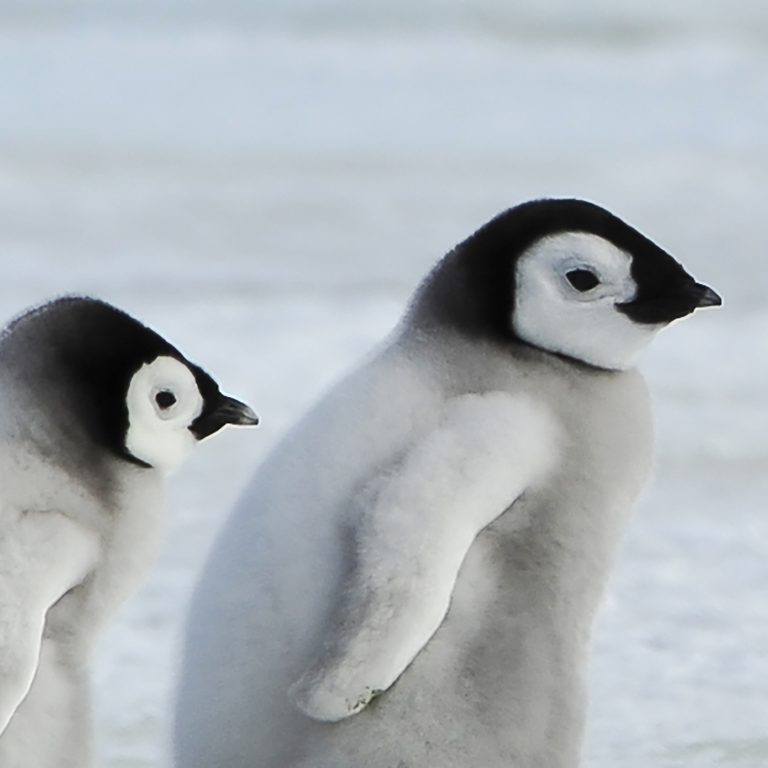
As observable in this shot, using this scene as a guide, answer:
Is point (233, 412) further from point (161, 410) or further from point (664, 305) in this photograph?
point (664, 305)

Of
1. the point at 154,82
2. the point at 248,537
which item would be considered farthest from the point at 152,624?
the point at 154,82

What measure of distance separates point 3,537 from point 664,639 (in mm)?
1611

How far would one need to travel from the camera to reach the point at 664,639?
136 inches

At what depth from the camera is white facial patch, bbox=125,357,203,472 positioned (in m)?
2.24

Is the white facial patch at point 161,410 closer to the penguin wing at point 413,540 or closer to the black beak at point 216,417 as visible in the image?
the black beak at point 216,417

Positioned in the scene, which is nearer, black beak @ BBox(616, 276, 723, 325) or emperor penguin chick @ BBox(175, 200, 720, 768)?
emperor penguin chick @ BBox(175, 200, 720, 768)

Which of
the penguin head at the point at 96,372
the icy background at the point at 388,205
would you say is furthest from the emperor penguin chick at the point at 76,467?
the icy background at the point at 388,205

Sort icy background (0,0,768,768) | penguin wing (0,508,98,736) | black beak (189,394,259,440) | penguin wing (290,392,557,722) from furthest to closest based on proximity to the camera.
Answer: icy background (0,0,768,768), black beak (189,394,259,440), penguin wing (290,392,557,722), penguin wing (0,508,98,736)

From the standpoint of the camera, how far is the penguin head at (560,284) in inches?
93.3

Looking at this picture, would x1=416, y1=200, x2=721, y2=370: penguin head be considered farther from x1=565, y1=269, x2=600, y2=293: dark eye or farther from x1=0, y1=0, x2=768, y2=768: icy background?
x1=0, y1=0, x2=768, y2=768: icy background

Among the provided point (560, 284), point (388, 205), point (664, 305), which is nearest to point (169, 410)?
point (560, 284)

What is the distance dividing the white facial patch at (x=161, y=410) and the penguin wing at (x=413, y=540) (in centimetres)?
22

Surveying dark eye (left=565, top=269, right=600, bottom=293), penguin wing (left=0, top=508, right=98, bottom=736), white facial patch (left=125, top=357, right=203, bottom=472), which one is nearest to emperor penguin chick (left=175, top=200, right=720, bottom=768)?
dark eye (left=565, top=269, right=600, bottom=293)

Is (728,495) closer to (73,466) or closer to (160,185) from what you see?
(73,466)
